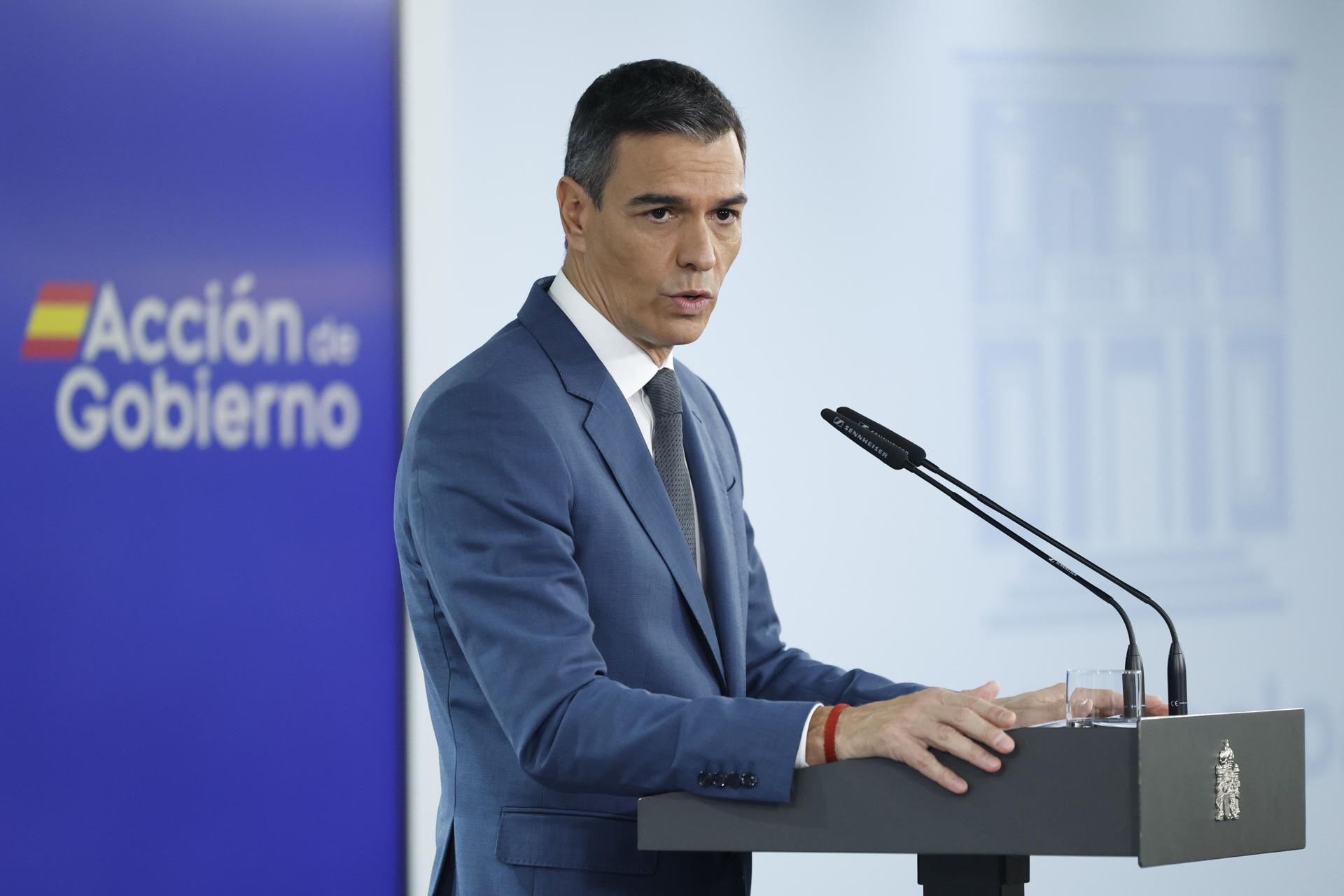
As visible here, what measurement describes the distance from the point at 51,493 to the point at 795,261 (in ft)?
6.41

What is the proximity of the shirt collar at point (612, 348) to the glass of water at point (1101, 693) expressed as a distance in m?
0.73

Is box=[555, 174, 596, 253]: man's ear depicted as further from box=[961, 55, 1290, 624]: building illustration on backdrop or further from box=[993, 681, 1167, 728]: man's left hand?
box=[961, 55, 1290, 624]: building illustration on backdrop

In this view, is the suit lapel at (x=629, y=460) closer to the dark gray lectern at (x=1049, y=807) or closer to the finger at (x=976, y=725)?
the dark gray lectern at (x=1049, y=807)

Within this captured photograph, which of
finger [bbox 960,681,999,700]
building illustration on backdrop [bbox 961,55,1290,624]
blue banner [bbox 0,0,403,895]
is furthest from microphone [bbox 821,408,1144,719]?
building illustration on backdrop [bbox 961,55,1290,624]

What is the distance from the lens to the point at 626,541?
176 cm

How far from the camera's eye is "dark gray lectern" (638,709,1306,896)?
1.28m

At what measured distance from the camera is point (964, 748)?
1329mm

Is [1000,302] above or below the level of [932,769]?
above

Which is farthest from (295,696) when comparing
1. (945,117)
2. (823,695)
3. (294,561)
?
(945,117)

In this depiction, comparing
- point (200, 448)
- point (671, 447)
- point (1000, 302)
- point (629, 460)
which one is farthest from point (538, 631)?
point (1000, 302)

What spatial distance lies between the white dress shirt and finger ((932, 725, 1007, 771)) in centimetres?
62

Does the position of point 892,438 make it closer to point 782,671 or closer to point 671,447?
point 671,447

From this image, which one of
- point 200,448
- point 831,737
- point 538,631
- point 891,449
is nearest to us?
point 831,737

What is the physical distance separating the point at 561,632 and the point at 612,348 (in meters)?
0.50
